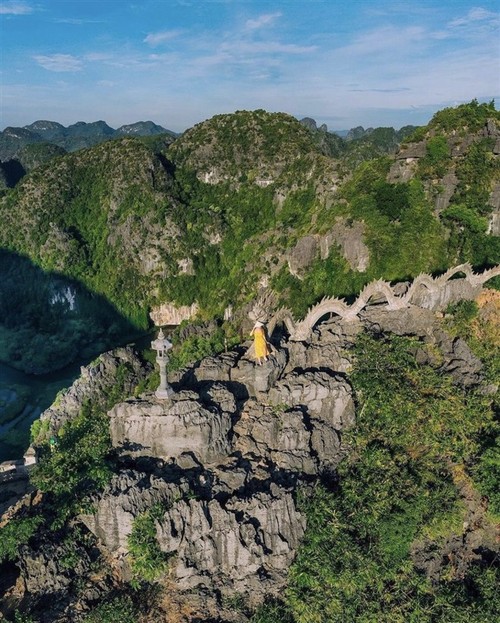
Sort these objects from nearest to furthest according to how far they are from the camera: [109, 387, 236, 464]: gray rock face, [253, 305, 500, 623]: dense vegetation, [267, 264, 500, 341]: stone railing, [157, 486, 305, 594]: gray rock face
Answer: [253, 305, 500, 623]: dense vegetation → [157, 486, 305, 594]: gray rock face → [109, 387, 236, 464]: gray rock face → [267, 264, 500, 341]: stone railing

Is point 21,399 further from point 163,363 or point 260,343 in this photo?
point 260,343

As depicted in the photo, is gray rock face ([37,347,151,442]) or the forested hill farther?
the forested hill

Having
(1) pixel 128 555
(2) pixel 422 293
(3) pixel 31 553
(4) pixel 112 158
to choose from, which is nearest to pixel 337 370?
(2) pixel 422 293

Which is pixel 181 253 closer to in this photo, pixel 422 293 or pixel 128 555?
pixel 422 293

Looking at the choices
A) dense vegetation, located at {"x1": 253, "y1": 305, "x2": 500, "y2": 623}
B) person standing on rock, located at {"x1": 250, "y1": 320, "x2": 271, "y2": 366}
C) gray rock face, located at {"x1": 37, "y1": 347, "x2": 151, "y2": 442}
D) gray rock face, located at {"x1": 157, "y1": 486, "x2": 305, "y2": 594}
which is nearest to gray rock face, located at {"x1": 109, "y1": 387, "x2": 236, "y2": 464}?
gray rock face, located at {"x1": 157, "y1": 486, "x2": 305, "y2": 594}

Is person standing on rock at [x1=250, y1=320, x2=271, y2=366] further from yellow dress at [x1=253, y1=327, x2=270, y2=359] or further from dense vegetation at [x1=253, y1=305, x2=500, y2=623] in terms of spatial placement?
dense vegetation at [x1=253, y1=305, x2=500, y2=623]

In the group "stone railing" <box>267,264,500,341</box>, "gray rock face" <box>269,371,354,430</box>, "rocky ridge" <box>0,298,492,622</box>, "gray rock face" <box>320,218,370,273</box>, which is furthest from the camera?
"gray rock face" <box>320,218,370,273</box>

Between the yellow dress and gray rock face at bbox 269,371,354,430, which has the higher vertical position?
the yellow dress
